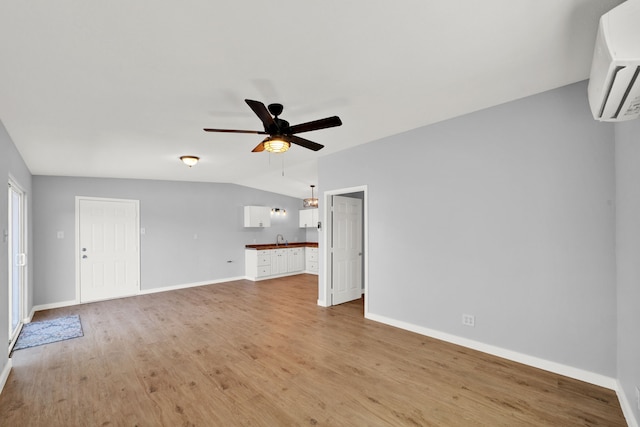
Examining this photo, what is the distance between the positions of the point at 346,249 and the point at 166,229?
4.25m

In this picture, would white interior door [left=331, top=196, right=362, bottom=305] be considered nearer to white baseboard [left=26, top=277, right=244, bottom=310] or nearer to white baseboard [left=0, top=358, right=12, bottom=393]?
white baseboard [left=26, top=277, right=244, bottom=310]

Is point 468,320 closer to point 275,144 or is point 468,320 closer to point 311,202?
point 275,144

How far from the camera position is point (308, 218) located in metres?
9.63

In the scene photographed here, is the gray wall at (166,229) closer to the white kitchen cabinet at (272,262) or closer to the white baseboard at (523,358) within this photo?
the white kitchen cabinet at (272,262)

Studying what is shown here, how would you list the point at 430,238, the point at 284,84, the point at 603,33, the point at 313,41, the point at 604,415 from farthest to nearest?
the point at 430,238
the point at 284,84
the point at 604,415
the point at 313,41
the point at 603,33

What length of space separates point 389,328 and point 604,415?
2.27 meters

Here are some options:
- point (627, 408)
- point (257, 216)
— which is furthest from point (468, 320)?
point (257, 216)

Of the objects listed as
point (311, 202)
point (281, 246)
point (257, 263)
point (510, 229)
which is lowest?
point (257, 263)

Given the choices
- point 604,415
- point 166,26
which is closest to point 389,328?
point 604,415

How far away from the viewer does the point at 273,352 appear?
11.5ft

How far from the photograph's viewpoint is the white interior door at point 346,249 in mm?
5387

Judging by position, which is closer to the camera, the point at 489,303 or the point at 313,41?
the point at 313,41

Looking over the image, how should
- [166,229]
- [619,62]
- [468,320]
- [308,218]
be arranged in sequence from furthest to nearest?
[308,218]
[166,229]
[468,320]
[619,62]

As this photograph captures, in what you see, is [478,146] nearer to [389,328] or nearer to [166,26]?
[389,328]
